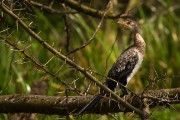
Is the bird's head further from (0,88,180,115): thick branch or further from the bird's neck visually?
(0,88,180,115): thick branch

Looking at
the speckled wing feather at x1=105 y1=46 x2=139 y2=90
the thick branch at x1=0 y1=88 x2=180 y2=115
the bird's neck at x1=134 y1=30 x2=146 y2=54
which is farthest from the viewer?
the bird's neck at x1=134 y1=30 x2=146 y2=54

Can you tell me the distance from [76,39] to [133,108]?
4.77 metres

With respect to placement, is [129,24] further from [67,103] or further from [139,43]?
[67,103]

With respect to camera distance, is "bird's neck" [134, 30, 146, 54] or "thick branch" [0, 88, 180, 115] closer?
"thick branch" [0, 88, 180, 115]

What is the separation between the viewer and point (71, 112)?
3062mm

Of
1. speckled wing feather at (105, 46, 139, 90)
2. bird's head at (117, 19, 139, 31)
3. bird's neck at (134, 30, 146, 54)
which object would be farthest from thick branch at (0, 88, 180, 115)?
bird's head at (117, 19, 139, 31)

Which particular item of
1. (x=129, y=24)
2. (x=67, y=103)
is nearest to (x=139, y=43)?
(x=129, y=24)

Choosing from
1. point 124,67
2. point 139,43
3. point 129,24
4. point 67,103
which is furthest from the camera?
point 129,24

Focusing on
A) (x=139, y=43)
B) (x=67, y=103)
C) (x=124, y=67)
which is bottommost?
(x=67, y=103)

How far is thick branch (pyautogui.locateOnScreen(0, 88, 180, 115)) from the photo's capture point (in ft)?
10.0

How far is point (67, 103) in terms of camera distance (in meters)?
3.20

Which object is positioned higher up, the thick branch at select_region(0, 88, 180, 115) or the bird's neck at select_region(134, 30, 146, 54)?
the bird's neck at select_region(134, 30, 146, 54)

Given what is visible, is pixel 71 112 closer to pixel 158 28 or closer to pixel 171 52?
pixel 171 52

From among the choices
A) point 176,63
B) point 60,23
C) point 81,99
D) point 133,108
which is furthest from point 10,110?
point 60,23
